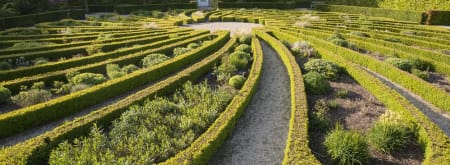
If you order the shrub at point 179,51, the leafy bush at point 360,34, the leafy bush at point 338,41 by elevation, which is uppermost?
the leafy bush at point 360,34

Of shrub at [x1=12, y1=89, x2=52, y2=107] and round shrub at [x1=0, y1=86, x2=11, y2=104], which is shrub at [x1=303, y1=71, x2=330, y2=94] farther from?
round shrub at [x1=0, y1=86, x2=11, y2=104]

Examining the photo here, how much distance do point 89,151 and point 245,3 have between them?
40.7 metres

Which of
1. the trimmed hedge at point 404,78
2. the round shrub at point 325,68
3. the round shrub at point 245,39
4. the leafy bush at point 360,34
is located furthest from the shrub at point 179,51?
the leafy bush at point 360,34

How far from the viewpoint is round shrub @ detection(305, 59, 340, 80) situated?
15914 mm

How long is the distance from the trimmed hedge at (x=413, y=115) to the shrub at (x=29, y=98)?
42.8ft

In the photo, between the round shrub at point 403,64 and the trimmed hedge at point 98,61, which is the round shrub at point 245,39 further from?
the round shrub at point 403,64

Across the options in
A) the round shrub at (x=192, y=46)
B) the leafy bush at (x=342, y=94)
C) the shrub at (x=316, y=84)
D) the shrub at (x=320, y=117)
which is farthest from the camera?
the round shrub at (x=192, y=46)

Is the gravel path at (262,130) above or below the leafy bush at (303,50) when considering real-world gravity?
below

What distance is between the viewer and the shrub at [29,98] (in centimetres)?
1250

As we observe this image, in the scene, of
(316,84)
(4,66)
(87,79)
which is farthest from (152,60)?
(316,84)

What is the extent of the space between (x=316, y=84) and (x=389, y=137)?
482 centimetres

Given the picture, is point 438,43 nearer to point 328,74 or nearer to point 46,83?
point 328,74

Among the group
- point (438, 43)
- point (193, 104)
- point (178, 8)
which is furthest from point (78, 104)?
point (178, 8)

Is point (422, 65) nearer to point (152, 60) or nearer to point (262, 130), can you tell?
point (262, 130)
